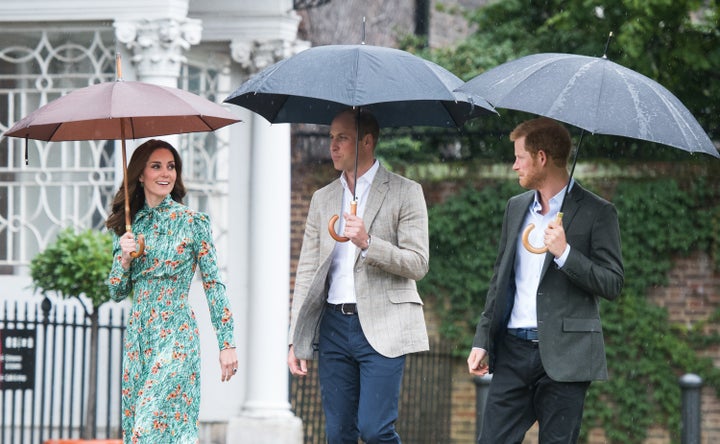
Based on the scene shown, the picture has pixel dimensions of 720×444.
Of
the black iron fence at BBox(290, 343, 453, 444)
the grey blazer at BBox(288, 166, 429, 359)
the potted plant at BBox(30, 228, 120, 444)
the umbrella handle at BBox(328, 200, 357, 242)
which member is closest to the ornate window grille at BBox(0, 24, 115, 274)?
the potted plant at BBox(30, 228, 120, 444)

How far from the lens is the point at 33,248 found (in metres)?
10.3

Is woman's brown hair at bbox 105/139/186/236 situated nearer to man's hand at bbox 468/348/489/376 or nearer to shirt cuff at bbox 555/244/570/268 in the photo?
man's hand at bbox 468/348/489/376

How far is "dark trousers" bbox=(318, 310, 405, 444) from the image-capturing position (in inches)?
231

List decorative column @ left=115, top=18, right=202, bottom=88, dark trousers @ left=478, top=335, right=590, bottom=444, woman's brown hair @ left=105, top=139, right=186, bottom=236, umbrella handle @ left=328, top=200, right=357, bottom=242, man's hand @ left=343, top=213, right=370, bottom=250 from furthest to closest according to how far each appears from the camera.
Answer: decorative column @ left=115, top=18, right=202, bottom=88 → woman's brown hair @ left=105, top=139, right=186, bottom=236 → umbrella handle @ left=328, top=200, right=357, bottom=242 → man's hand @ left=343, top=213, right=370, bottom=250 → dark trousers @ left=478, top=335, right=590, bottom=444

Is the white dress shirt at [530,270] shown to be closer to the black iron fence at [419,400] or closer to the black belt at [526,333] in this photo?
the black belt at [526,333]

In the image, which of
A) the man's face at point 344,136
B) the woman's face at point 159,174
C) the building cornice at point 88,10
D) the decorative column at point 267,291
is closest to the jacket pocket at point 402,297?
the man's face at point 344,136

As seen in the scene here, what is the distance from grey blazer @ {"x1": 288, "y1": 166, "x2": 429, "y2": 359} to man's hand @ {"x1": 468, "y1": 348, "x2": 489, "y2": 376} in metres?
0.27

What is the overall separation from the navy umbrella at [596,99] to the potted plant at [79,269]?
3944mm

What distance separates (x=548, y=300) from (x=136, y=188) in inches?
77.1

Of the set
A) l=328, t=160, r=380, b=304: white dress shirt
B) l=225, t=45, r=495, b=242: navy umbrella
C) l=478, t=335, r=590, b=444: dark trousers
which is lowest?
l=478, t=335, r=590, b=444: dark trousers

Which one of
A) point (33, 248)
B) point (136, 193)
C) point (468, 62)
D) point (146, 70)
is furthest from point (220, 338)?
point (468, 62)

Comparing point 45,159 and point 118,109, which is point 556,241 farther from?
point 45,159

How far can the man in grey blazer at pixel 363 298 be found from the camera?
586 cm

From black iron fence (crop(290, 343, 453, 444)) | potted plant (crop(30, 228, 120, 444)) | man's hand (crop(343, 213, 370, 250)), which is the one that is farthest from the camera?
black iron fence (crop(290, 343, 453, 444))
